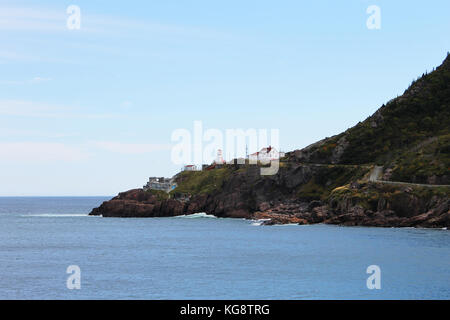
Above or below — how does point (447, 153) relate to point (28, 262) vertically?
above

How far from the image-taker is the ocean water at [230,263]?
6950 centimetres

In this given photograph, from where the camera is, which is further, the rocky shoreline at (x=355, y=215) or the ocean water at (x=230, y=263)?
the rocky shoreline at (x=355, y=215)

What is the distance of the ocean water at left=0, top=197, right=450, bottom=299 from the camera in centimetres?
6950

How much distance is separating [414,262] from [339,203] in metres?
80.5

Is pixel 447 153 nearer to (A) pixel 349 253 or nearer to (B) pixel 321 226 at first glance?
(B) pixel 321 226

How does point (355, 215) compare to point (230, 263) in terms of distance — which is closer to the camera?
point (230, 263)

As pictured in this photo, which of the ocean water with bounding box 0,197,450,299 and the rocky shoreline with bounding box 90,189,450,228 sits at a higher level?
the rocky shoreline with bounding box 90,189,450,228

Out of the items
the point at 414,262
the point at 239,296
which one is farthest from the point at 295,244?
the point at 239,296

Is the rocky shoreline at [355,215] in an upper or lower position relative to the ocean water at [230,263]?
upper

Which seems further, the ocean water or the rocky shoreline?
the rocky shoreline

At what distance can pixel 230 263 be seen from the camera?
9269cm

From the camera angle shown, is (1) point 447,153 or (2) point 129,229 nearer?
(2) point 129,229

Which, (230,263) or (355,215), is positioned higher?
(355,215)
